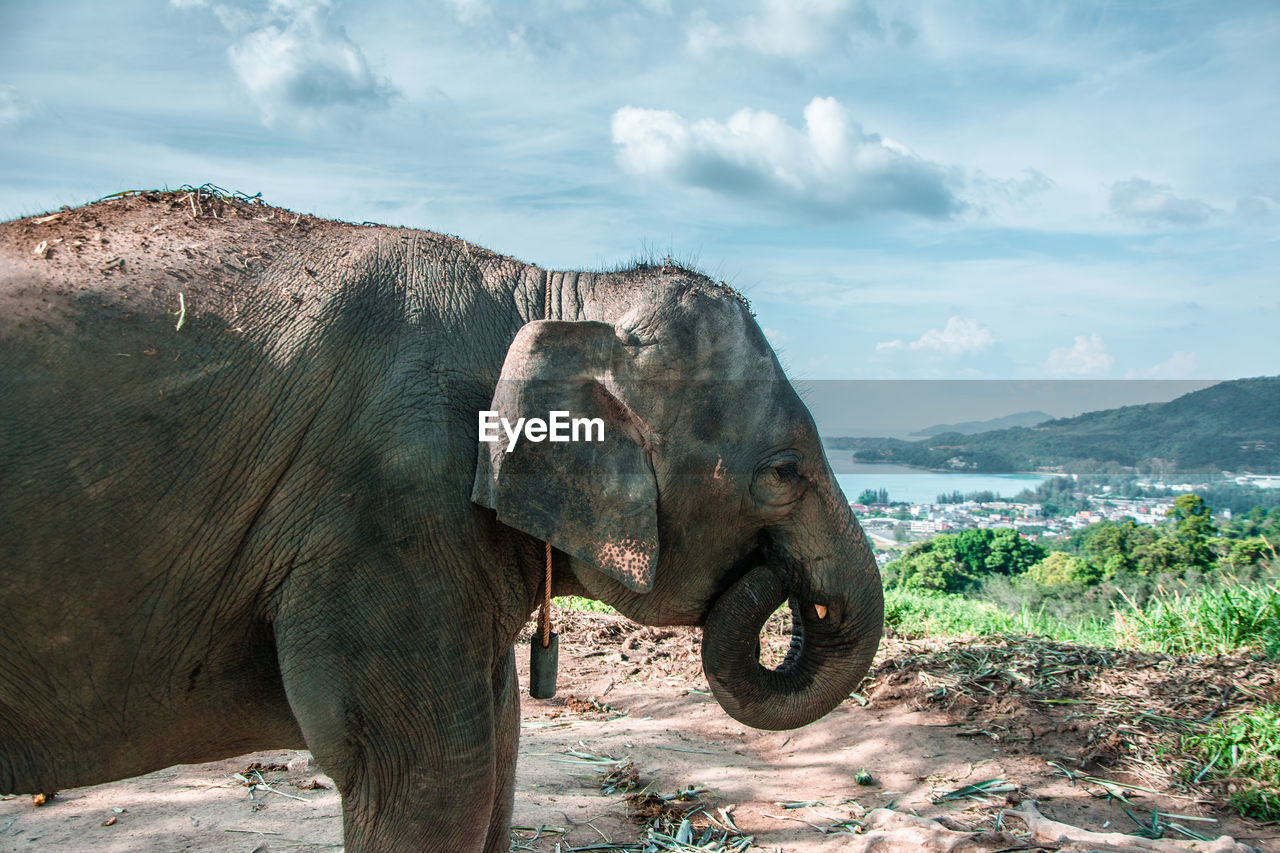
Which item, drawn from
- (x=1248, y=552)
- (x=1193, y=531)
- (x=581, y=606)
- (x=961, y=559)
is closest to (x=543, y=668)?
(x=581, y=606)

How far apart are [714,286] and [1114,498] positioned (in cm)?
Result: 2698

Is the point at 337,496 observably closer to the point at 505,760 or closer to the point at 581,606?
the point at 505,760

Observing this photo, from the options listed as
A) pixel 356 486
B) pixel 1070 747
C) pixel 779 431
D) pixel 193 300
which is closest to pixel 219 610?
pixel 356 486

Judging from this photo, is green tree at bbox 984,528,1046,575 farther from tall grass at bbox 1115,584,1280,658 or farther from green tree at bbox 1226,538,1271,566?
tall grass at bbox 1115,584,1280,658

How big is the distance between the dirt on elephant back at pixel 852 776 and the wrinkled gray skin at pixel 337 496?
1771mm

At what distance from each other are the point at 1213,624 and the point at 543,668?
21.2 feet

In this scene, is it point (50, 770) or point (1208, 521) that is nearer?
point (50, 770)

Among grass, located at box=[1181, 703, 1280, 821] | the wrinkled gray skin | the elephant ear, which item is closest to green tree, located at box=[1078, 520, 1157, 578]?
grass, located at box=[1181, 703, 1280, 821]

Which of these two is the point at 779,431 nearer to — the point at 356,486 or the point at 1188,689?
the point at 356,486

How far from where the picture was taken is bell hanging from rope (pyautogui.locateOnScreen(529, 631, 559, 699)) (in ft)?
11.3

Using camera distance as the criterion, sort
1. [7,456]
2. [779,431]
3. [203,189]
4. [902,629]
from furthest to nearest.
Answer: [902,629]
[203,189]
[779,431]
[7,456]

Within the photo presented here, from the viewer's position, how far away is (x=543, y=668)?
3.46m

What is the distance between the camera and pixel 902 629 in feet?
27.4

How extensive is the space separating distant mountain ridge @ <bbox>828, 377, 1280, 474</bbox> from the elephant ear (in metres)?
19.9
